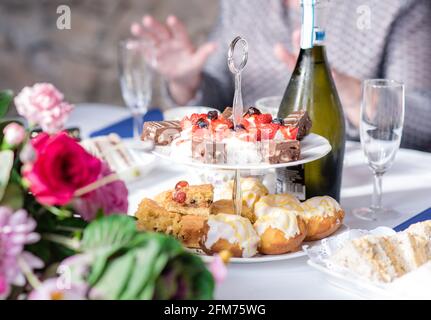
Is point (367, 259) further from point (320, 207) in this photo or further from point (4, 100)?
point (4, 100)

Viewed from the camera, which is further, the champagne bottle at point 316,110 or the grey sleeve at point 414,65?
the grey sleeve at point 414,65

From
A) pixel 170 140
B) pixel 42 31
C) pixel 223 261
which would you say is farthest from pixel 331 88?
pixel 42 31

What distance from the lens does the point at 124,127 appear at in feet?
5.49

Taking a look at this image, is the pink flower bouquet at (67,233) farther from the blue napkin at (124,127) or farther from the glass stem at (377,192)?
the blue napkin at (124,127)

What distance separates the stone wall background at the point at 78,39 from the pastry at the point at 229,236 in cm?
256

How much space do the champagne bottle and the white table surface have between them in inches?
2.9

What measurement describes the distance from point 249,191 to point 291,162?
5.2 inches

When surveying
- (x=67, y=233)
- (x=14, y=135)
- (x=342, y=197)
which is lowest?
(x=342, y=197)

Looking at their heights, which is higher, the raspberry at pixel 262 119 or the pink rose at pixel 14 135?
the pink rose at pixel 14 135

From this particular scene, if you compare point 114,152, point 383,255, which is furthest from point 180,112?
point 383,255

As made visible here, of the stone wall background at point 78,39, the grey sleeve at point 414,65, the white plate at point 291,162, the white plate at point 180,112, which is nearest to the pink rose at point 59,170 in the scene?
the white plate at point 291,162

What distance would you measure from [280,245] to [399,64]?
1400mm

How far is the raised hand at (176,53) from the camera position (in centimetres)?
182
